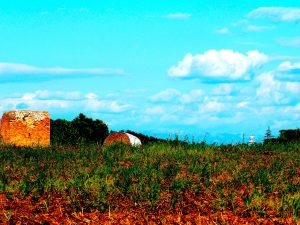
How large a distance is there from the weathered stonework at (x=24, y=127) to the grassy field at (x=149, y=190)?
26.9 ft

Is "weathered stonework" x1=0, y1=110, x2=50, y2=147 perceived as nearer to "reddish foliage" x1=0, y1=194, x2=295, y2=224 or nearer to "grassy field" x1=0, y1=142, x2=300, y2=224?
"grassy field" x1=0, y1=142, x2=300, y2=224

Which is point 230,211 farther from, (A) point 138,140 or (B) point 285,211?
(A) point 138,140

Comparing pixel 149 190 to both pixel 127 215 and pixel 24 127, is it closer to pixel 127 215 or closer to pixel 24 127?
pixel 127 215

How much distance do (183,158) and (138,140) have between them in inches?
367

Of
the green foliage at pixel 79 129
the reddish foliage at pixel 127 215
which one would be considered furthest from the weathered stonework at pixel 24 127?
the reddish foliage at pixel 127 215

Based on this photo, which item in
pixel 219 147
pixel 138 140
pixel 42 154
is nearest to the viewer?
pixel 42 154

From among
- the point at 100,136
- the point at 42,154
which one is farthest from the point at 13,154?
the point at 100,136

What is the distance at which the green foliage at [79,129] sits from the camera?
2664 centimetres

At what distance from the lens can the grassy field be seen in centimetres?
756

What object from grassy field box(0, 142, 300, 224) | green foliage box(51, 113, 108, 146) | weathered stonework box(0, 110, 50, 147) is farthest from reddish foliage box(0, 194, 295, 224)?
green foliage box(51, 113, 108, 146)

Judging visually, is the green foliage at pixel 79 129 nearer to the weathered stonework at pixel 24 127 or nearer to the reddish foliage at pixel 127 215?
the weathered stonework at pixel 24 127

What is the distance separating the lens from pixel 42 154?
1457cm

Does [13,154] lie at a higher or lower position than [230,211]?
higher

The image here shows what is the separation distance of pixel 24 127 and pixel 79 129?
5832 millimetres
